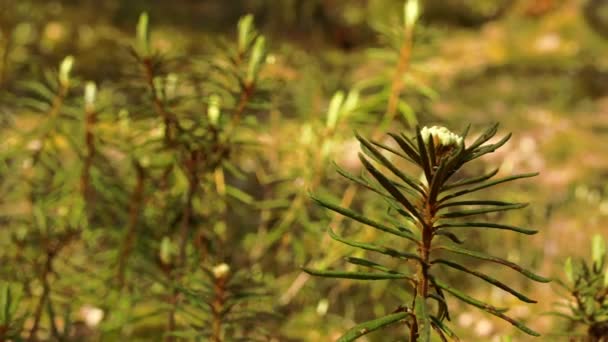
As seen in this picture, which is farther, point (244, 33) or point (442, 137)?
point (244, 33)

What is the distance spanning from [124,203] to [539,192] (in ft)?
9.15

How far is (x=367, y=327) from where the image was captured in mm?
679

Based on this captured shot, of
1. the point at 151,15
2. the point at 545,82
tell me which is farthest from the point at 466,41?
the point at 151,15

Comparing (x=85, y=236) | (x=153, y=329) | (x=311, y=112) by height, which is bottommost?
(x=153, y=329)

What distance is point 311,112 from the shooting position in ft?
7.84

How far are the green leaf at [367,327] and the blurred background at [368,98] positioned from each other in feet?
0.55

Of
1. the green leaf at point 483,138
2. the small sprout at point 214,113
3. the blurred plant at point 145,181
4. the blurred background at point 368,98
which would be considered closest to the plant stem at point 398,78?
the blurred background at point 368,98

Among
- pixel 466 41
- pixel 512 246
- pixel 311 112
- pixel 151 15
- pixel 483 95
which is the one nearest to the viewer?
pixel 311 112

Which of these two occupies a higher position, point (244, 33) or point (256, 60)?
point (244, 33)

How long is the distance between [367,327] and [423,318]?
6 cm

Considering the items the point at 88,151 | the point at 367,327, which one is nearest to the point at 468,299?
the point at 367,327

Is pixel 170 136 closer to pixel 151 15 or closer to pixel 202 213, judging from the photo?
pixel 202 213

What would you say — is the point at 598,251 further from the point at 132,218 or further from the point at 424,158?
the point at 132,218

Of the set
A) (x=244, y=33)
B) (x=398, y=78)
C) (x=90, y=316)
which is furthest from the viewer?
(x=90, y=316)
